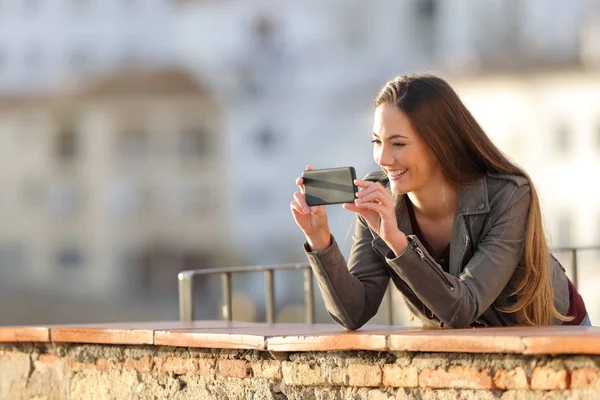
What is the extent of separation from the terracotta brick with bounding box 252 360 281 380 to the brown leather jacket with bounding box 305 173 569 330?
0.25 meters

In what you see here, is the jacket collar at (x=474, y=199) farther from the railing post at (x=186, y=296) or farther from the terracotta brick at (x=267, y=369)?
the railing post at (x=186, y=296)

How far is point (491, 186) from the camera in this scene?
4.21 metres

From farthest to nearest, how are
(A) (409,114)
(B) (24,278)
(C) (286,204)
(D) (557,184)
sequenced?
(B) (24,278) → (C) (286,204) → (D) (557,184) → (A) (409,114)

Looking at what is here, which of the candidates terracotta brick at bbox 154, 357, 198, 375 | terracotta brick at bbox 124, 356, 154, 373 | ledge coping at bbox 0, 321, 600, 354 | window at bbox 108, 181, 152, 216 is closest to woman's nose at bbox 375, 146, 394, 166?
ledge coping at bbox 0, 321, 600, 354

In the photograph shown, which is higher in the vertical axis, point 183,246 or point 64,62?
point 64,62

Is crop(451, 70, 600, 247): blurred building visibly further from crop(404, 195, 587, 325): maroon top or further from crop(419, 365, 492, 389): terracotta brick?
crop(419, 365, 492, 389): terracotta brick

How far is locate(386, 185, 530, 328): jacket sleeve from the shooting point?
3889mm

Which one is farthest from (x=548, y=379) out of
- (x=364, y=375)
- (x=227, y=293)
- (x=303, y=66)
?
(x=303, y=66)

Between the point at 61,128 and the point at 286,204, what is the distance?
1032 cm

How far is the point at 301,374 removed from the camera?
3998 millimetres

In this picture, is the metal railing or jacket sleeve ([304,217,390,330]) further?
the metal railing

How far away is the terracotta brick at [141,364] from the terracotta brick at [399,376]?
104cm

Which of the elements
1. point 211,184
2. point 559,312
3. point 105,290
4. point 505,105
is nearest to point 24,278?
point 105,290

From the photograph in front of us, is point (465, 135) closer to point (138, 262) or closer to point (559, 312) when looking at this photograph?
point (559, 312)
